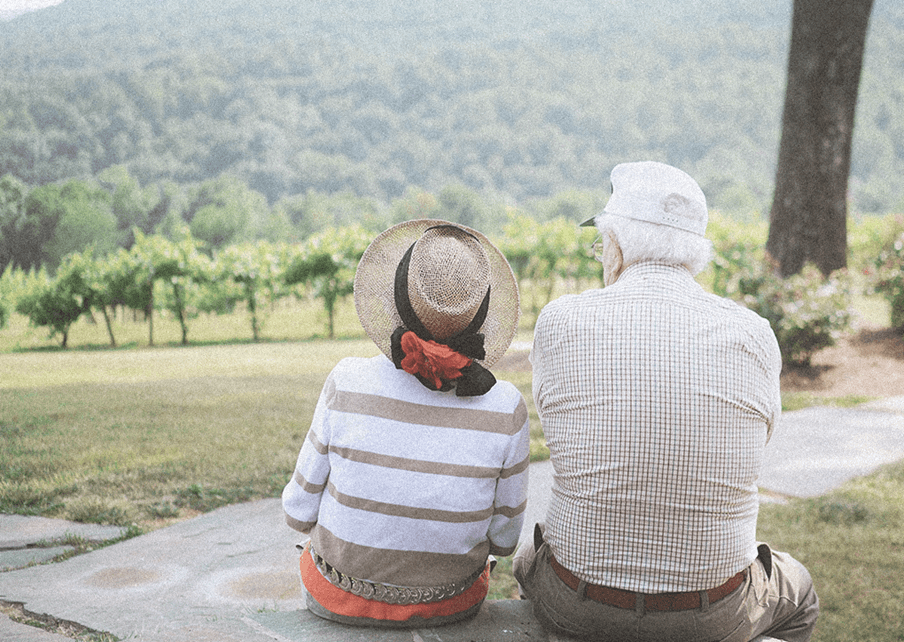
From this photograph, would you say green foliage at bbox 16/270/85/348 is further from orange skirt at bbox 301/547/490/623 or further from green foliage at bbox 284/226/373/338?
orange skirt at bbox 301/547/490/623

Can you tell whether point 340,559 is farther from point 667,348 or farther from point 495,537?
point 667,348

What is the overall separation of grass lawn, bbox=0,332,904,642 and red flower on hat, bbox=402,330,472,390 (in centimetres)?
157

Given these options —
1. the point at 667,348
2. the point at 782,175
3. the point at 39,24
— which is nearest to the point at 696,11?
the point at 782,175

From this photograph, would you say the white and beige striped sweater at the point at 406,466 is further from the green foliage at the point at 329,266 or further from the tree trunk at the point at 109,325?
the green foliage at the point at 329,266

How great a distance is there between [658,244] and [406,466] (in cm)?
84

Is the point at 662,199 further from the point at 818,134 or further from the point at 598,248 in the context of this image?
the point at 818,134

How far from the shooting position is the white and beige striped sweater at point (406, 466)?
1.81 m

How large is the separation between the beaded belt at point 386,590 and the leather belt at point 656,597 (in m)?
0.34

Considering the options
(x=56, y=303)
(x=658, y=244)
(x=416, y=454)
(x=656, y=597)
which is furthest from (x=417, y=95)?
(x=656, y=597)

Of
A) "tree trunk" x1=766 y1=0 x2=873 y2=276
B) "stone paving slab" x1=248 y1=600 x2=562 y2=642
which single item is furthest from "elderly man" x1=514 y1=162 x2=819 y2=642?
"tree trunk" x1=766 y1=0 x2=873 y2=276

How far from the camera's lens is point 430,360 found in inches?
67.7

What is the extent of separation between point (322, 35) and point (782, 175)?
9505mm

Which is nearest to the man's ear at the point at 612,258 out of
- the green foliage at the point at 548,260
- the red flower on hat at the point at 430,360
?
the red flower on hat at the point at 430,360

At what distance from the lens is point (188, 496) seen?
3.71 metres
